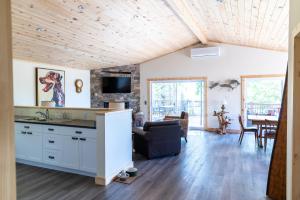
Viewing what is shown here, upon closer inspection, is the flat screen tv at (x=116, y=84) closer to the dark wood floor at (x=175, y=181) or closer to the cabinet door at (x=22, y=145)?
the dark wood floor at (x=175, y=181)

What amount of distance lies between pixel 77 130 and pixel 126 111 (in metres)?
0.92

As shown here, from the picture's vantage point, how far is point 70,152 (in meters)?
3.78

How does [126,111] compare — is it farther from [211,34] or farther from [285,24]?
[211,34]

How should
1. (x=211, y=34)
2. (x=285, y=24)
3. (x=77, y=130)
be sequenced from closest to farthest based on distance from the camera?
(x=77, y=130) < (x=285, y=24) < (x=211, y=34)

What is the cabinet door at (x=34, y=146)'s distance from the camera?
4.12 meters

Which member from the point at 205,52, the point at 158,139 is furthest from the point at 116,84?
the point at 158,139

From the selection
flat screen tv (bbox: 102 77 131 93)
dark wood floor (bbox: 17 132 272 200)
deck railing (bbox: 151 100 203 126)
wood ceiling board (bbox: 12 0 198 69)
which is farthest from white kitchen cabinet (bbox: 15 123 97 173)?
deck railing (bbox: 151 100 203 126)

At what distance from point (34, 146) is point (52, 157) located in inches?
20.2

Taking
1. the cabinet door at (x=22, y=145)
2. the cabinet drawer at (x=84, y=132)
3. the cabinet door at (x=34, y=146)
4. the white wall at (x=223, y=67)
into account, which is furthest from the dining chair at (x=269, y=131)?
the cabinet door at (x=22, y=145)

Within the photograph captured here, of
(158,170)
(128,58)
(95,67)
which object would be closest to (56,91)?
(95,67)

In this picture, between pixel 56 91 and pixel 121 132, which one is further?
pixel 56 91

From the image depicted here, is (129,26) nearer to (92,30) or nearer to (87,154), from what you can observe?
(92,30)

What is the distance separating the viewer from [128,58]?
26.8ft

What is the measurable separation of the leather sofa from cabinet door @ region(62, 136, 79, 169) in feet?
4.81
